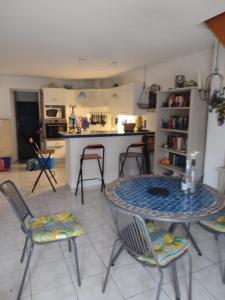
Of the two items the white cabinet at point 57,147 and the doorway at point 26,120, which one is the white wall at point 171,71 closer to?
the white cabinet at point 57,147

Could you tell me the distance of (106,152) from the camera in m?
4.23

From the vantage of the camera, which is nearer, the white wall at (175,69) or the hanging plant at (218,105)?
the hanging plant at (218,105)

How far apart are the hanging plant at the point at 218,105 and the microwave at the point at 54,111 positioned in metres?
4.20

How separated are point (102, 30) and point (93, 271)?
2648 millimetres

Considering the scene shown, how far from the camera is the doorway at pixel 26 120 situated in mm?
6625

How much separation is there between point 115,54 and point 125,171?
86.9 inches

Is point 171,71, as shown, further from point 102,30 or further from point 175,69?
point 102,30

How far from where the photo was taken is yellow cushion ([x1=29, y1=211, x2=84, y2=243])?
1.73 metres

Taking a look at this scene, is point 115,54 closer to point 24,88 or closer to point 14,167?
point 24,88

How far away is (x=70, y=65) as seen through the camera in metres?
4.58

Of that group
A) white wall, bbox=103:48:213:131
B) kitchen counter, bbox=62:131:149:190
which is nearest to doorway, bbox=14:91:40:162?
white wall, bbox=103:48:213:131

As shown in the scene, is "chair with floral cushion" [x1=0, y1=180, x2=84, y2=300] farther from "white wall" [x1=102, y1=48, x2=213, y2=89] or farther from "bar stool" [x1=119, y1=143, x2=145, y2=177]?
"white wall" [x1=102, y1=48, x2=213, y2=89]

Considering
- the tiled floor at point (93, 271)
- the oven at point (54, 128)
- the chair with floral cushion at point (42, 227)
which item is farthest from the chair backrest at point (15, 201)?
the oven at point (54, 128)

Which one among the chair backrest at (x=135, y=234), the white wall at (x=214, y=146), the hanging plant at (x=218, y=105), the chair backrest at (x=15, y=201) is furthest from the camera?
the white wall at (x=214, y=146)
